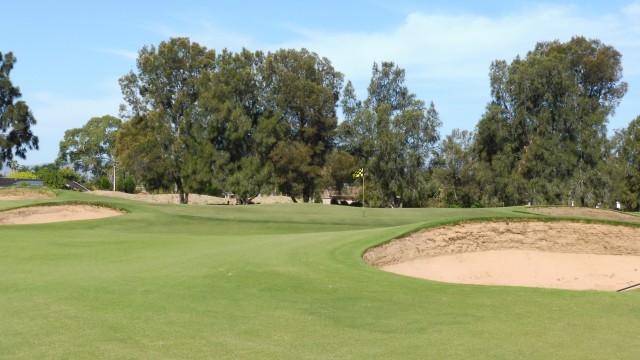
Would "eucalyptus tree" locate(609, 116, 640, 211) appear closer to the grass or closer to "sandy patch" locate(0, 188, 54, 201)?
"sandy patch" locate(0, 188, 54, 201)

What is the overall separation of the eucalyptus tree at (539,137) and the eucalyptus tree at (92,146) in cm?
8211

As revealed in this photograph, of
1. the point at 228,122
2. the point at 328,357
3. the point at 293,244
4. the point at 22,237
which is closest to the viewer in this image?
the point at 328,357

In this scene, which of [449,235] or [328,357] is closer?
[328,357]

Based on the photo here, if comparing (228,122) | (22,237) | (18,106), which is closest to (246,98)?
(228,122)

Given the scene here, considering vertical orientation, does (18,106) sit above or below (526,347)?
above

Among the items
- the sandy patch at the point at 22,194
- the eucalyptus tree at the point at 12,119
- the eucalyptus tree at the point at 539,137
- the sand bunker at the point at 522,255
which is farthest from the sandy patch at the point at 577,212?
the eucalyptus tree at the point at 12,119

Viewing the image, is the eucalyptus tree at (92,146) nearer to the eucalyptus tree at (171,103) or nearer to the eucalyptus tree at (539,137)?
the eucalyptus tree at (171,103)

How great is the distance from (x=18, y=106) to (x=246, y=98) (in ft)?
86.7

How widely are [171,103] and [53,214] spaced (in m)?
37.9

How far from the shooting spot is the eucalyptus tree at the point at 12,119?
74875mm

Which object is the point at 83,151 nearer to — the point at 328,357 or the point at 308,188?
the point at 308,188

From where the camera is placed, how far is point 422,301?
11023 millimetres

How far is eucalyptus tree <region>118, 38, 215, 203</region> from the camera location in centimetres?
6825

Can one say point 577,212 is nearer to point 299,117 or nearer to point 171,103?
point 299,117
